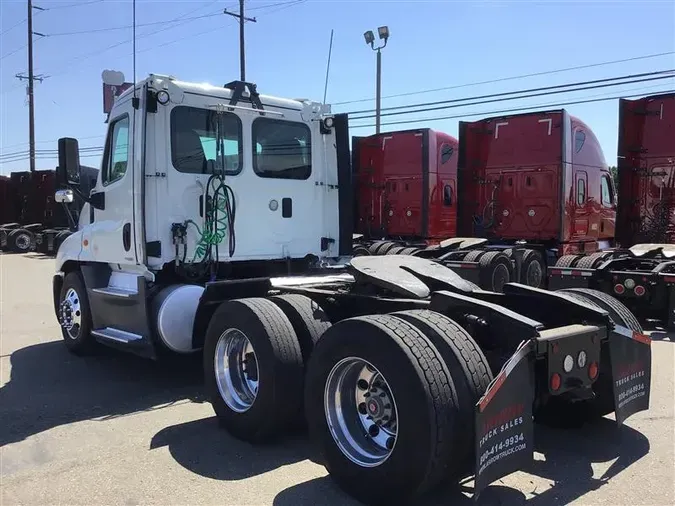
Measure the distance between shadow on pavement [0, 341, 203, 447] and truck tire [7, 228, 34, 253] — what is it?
70.1 ft

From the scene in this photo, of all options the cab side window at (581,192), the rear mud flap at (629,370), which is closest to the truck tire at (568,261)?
the cab side window at (581,192)

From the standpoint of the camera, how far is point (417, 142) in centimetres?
1354

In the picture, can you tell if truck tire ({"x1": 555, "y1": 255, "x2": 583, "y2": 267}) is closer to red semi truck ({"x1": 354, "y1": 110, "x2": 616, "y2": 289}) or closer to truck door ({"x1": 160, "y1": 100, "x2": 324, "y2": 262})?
red semi truck ({"x1": 354, "y1": 110, "x2": 616, "y2": 289})

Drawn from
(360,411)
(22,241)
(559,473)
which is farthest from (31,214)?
(559,473)

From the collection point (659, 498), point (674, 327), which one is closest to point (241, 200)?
point (659, 498)

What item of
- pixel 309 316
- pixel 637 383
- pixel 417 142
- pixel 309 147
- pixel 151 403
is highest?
pixel 417 142

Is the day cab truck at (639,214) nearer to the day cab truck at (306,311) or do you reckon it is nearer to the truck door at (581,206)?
the truck door at (581,206)

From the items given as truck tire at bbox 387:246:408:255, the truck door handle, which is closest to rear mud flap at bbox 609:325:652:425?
the truck door handle

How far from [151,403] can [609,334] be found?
12.8 ft

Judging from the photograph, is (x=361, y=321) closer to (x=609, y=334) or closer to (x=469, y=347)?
(x=469, y=347)

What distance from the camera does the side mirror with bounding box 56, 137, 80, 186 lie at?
6.08 m

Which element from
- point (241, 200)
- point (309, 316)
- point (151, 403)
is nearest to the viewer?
point (309, 316)

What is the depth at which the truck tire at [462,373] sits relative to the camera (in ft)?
10.3

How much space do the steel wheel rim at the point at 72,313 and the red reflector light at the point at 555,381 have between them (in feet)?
17.7
